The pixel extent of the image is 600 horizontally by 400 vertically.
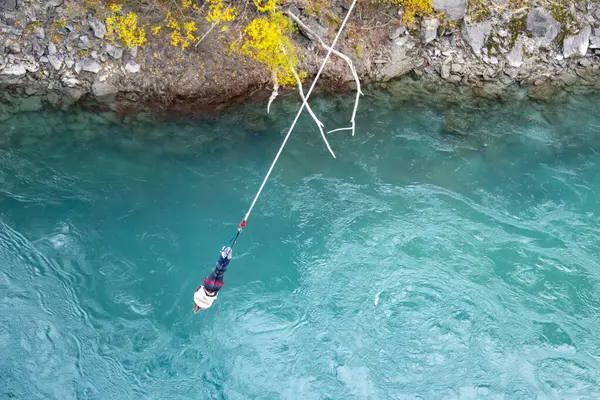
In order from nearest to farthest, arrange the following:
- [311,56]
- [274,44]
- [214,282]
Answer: [214,282] < [274,44] < [311,56]

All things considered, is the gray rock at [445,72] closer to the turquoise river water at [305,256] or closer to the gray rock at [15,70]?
the turquoise river water at [305,256]

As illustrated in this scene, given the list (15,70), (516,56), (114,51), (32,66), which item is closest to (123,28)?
(114,51)

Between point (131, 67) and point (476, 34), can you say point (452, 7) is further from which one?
point (131, 67)

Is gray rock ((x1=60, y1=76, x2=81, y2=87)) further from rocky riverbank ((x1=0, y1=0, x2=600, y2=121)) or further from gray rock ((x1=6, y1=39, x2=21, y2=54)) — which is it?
gray rock ((x1=6, y1=39, x2=21, y2=54))

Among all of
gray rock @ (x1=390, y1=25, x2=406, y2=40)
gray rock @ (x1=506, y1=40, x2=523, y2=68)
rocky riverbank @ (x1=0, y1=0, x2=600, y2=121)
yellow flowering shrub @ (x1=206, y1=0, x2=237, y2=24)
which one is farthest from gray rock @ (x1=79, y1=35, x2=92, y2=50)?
gray rock @ (x1=506, y1=40, x2=523, y2=68)

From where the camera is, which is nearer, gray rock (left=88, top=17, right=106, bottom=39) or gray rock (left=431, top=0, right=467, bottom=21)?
gray rock (left=88, top=17, right=106, bottom=39)
